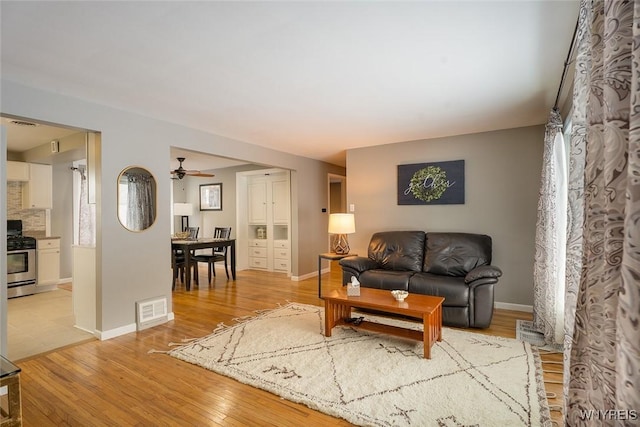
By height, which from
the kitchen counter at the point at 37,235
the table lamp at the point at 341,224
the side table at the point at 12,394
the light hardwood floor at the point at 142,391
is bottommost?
the light hardwood floor at the point at 142,391

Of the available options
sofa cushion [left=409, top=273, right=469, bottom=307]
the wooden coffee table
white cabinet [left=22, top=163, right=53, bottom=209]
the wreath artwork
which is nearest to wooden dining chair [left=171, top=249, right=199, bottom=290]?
white cabinet [left=22, top=163, right=53, bottom=209]

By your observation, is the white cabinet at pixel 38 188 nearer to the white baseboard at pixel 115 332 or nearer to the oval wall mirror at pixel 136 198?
the oval wall mirror at pixel 136 198

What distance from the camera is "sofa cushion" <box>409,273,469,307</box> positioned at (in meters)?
3.42

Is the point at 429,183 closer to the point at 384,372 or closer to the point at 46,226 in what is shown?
the point at 384,372

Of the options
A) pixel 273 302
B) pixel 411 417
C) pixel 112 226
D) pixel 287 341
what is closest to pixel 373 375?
pixel 411 417

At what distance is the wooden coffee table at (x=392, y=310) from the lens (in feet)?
8.82

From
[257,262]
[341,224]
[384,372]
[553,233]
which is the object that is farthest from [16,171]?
[553,233]

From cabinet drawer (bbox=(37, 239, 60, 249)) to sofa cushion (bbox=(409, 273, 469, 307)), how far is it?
19.8 ft

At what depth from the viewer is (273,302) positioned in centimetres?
456

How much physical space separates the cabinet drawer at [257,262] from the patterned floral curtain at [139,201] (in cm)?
367

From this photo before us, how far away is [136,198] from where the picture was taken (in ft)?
11.6

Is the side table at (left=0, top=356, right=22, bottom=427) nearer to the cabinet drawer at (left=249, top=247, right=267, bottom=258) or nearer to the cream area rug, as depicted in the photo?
the cream area rug

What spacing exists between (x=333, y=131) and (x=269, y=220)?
10.7 ft

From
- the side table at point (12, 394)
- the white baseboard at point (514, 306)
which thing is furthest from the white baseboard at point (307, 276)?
the side table at point (12, 394)
